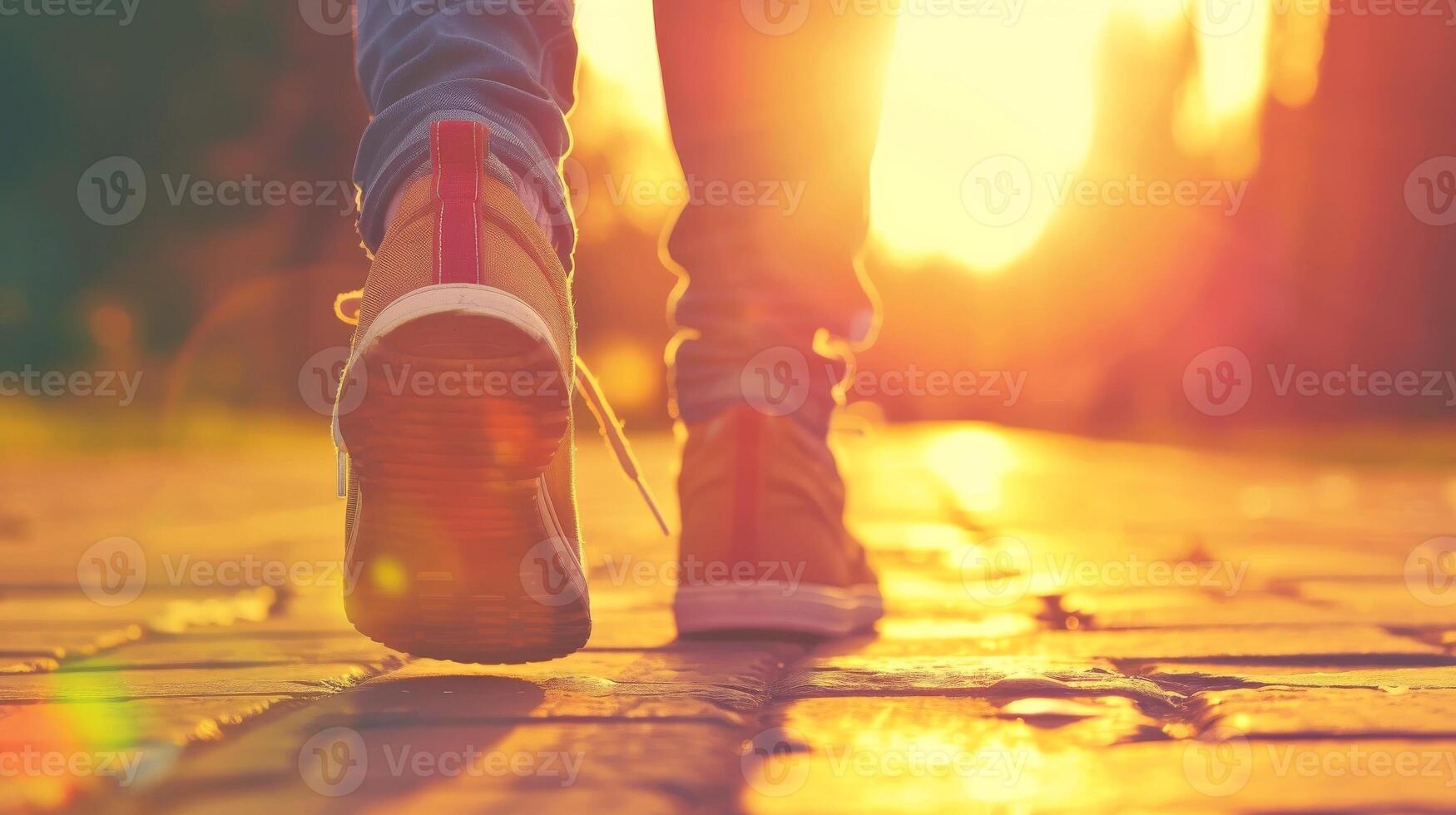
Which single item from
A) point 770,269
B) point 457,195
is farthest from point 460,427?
point 770,269

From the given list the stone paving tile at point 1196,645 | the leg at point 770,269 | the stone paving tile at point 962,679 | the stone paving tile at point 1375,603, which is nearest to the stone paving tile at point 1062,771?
the stone paving tile at point 962,679

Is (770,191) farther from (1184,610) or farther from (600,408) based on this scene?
(1184,610)

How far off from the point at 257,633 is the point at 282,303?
14376 millimetres

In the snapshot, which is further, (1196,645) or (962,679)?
(1196,645)

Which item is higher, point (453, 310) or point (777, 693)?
point (453, 310)

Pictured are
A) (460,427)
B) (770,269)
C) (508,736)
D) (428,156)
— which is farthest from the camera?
(770,269)

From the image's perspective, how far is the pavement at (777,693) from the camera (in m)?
1.11

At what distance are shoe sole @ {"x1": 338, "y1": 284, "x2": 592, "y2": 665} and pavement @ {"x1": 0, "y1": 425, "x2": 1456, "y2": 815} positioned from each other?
0.08m

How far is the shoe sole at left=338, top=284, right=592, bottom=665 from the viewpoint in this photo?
4.50ft

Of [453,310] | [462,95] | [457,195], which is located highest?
[462,95]

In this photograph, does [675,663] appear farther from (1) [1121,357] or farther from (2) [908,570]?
(1) [1121,357]

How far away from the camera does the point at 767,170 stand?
2.23m

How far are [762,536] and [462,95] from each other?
789 millimetres

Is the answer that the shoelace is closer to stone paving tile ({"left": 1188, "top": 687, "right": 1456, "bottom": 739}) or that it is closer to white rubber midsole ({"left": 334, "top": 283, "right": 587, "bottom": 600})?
white rubber midsole ({"left": 334, "top": 283, "right": 587, "bottom": 600})
